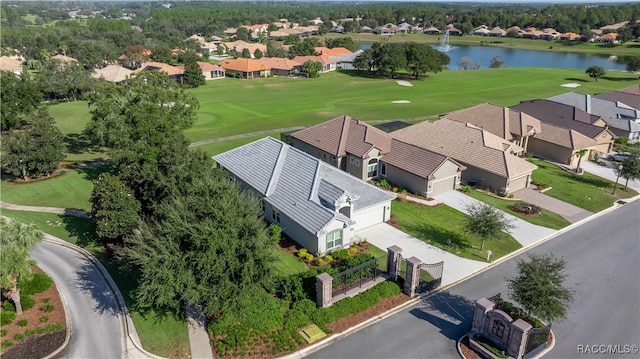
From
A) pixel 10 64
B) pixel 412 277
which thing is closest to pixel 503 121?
pixel 412 277

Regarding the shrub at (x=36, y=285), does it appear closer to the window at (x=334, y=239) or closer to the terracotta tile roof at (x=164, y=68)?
the window at (x=334, y=239)

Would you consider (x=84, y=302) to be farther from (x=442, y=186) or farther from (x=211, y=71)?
(x=211, y=71)

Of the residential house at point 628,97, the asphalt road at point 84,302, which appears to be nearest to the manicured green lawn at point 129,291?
the asphalt road at point 84,302

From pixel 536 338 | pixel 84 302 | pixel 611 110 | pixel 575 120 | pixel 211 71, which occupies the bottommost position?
pixel 84 302

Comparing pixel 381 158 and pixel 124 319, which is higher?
pixel 381 158

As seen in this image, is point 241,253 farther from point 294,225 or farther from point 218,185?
point 294,225

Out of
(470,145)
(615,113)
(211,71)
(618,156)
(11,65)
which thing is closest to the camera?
(470,145)

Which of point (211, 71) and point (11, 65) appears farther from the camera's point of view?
point (11, 65)

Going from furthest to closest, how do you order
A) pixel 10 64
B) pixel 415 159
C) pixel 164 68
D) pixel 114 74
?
1. pixel 10 64
2. pixel 164 68
3. pixel 114 74
4. pixel 415 159
